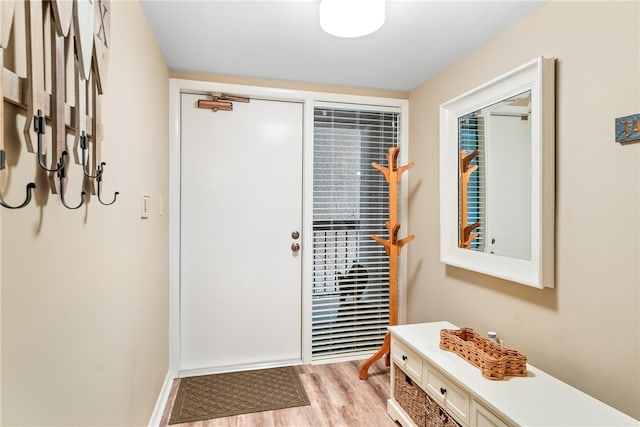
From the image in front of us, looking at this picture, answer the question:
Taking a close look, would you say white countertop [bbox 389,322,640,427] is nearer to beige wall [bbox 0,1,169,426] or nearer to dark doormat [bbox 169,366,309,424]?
dark doormat [bbox 169,366,309,424]

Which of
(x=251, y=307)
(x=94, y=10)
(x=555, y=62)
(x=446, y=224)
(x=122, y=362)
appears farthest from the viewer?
(x=251, y=307)

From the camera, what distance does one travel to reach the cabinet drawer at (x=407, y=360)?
183cm

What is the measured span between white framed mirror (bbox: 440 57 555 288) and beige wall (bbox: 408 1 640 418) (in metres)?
0.07

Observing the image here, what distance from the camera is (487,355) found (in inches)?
60.8

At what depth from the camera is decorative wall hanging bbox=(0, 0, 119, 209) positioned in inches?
26.7

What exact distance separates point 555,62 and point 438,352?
5.09 ft

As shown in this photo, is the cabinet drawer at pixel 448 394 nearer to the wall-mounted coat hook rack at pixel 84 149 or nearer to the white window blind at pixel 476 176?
the white window blind at pixel 476 176

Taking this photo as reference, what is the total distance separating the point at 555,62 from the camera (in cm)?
160

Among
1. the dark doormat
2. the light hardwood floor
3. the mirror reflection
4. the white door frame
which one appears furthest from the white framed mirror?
the dark doormat

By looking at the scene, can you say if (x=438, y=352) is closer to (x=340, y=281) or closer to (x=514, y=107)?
(x=340, y=281)

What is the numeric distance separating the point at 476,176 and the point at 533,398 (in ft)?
4.11

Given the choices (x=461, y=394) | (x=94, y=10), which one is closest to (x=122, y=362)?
(x=94, y=10)

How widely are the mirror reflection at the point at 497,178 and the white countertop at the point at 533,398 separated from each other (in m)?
0.60

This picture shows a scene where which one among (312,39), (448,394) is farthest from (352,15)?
(448,394)
